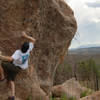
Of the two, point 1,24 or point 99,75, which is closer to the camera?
point 1,24

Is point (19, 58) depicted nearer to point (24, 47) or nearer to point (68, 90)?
point (24, 47)

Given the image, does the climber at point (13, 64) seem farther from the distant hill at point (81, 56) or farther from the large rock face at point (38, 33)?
the distant hill at point (81, 56)

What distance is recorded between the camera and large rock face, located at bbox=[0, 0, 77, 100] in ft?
23.9

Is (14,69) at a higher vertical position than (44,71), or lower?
higher

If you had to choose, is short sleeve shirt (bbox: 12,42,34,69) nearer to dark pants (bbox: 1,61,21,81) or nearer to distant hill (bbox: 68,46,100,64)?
dark pants (bbox: 1,61,21,81)

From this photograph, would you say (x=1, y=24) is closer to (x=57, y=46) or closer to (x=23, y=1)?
(x=23, y=1)

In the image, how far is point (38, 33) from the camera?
25.7ft

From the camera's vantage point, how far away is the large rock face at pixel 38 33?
729cm

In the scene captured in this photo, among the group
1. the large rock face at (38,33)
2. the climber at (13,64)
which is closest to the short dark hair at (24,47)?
the climber at (13,64)

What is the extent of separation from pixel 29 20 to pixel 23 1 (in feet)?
1.78

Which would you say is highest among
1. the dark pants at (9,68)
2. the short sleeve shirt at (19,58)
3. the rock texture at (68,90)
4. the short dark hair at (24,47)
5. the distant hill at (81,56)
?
the short dark hair at (24,47)

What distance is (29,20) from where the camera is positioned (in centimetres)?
748

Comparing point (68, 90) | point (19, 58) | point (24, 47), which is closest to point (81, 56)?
point (68, 90)

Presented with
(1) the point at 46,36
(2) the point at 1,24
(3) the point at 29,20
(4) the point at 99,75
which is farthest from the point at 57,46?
(4) the point at 99,75
